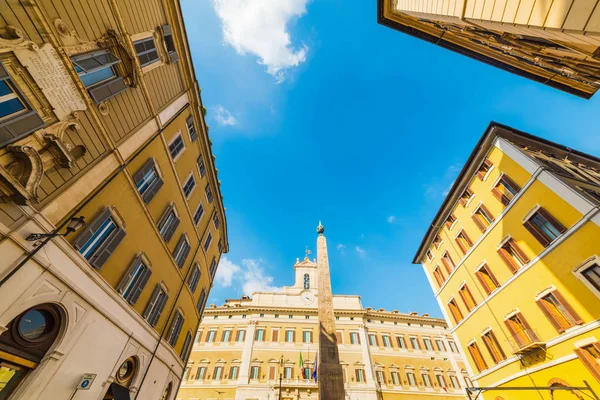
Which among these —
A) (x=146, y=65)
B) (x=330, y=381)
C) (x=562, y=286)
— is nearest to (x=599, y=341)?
(x=562, y=286)

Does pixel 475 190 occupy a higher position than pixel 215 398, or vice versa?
pixel 475 190

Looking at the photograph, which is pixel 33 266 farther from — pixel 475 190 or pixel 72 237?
pixel 475 190

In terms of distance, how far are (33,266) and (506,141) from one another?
1917cm

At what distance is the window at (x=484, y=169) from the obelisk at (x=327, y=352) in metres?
12.6

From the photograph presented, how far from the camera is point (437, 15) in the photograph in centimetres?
567

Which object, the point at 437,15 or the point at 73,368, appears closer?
the point at 437,15

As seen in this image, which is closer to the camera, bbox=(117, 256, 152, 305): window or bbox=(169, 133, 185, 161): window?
bbox=(117, 256, 152, 305): window

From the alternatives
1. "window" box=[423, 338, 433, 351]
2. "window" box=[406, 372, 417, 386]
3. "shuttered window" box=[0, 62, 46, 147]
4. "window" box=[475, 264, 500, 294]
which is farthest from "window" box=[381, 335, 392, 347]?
"shuttered window" box=[0, 62, 46, 147]

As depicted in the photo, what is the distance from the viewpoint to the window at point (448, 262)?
54.0 feet

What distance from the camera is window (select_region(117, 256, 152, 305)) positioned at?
7820mm

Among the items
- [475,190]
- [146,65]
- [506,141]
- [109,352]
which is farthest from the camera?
[475,190]

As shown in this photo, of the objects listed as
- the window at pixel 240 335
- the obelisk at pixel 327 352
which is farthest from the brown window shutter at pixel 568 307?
the window at pixel 240 335

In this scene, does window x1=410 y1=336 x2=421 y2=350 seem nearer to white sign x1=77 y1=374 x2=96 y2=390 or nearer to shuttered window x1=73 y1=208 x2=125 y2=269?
white sign x1=77 y1=374 x2=96 y2=390

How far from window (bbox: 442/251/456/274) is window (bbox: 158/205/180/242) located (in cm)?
1716
